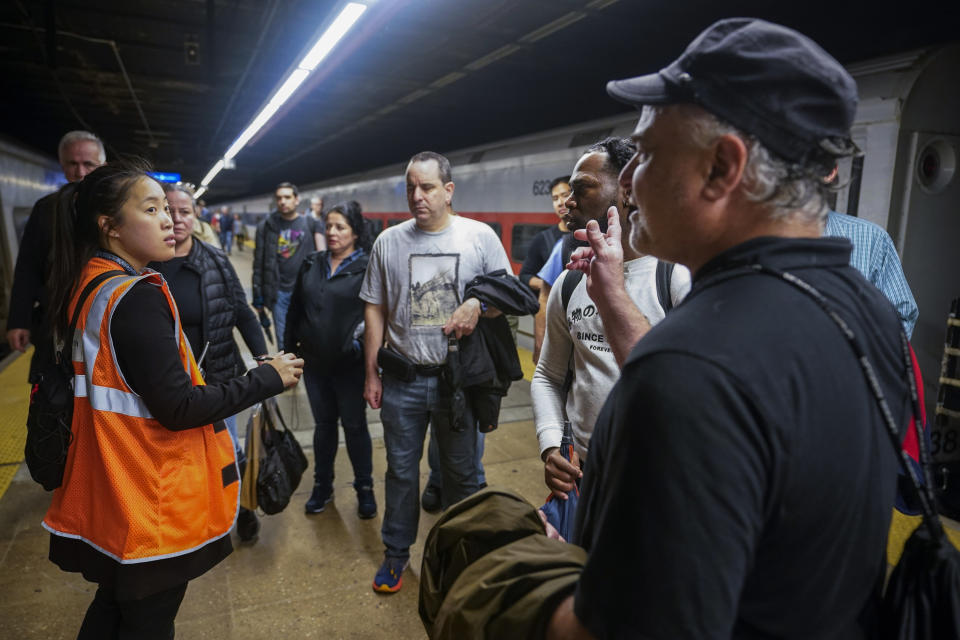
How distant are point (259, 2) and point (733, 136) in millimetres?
6987

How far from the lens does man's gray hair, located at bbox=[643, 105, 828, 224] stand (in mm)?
752

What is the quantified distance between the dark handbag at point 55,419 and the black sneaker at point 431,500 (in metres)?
2.16

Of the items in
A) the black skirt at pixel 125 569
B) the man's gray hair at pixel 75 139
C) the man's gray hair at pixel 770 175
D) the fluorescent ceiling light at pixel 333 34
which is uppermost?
the fluorescent ceiling light at pixel 333 34

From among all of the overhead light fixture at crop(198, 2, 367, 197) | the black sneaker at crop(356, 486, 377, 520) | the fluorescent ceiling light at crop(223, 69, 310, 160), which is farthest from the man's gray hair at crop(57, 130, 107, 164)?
the fluorescent ceiling light at crop(223, 69, 310, 160)

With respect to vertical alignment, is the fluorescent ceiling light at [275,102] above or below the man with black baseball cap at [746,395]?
above

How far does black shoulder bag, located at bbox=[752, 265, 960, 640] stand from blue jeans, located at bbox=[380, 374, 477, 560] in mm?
2012

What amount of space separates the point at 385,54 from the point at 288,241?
12.2 ft

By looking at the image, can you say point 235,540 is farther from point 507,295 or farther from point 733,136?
point 733,136

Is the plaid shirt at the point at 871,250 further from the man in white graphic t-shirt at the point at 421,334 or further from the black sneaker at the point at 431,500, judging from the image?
the black sneaker at the point at 431,500

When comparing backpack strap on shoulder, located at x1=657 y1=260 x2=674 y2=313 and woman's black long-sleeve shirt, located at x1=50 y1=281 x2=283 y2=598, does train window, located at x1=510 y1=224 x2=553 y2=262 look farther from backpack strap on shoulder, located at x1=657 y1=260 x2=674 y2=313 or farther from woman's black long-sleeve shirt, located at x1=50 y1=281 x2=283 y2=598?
woman's black long-sleeve shirt, located at x1=50 y1=281 x2=283 y2=598

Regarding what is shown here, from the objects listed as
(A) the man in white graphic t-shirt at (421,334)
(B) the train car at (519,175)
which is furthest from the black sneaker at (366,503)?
(B) the train car at (519,175)

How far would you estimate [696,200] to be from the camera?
0.80 meters

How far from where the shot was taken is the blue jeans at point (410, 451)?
2.67 metres

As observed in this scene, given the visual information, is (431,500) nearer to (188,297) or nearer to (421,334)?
(421,334)
